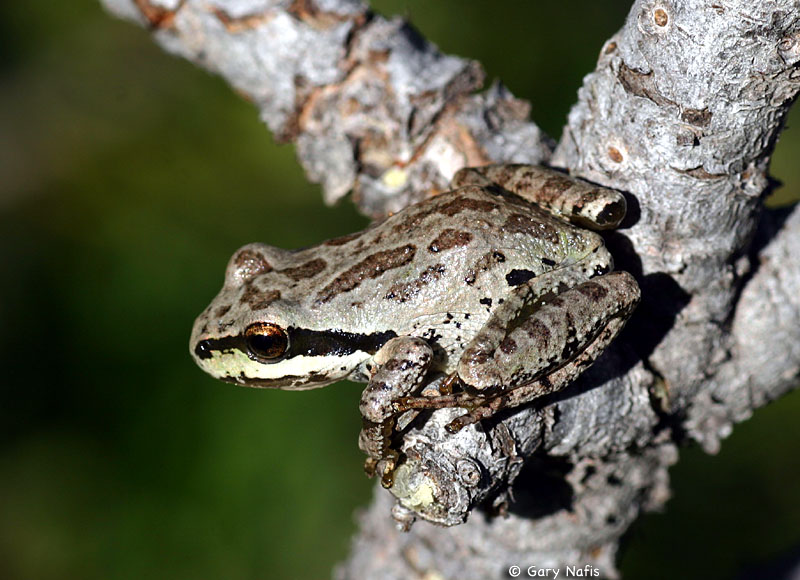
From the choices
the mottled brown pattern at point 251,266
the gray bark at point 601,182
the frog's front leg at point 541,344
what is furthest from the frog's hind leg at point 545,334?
the mottled brown pattern at point 251,266

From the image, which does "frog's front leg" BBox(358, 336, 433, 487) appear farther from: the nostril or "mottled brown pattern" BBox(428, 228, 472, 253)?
the nostril

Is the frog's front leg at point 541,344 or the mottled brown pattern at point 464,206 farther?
the mottled brown pattern at point 464,206

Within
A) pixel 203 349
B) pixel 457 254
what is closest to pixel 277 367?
pixel 203 349

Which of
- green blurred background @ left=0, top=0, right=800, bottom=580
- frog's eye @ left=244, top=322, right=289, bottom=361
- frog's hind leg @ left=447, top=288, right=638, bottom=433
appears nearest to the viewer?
Result: frog's hind leg @ left=447, top=288, right=638, bottom=433

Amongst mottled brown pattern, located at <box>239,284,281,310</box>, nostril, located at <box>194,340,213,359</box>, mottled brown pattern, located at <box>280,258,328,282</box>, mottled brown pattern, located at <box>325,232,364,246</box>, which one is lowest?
nostril, located at <box>194,340,213,359</box>

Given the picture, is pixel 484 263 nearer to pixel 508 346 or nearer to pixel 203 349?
pixel 508 346

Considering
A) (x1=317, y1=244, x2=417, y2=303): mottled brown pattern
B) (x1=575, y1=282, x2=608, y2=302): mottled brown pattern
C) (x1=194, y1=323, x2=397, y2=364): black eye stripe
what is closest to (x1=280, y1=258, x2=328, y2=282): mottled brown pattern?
(x1=317, y1=244, x2=417, y2=303): mottled brown pattern

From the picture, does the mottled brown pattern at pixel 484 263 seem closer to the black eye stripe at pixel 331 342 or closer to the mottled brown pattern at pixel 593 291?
the mottled brown pattern at pixel 593 291
